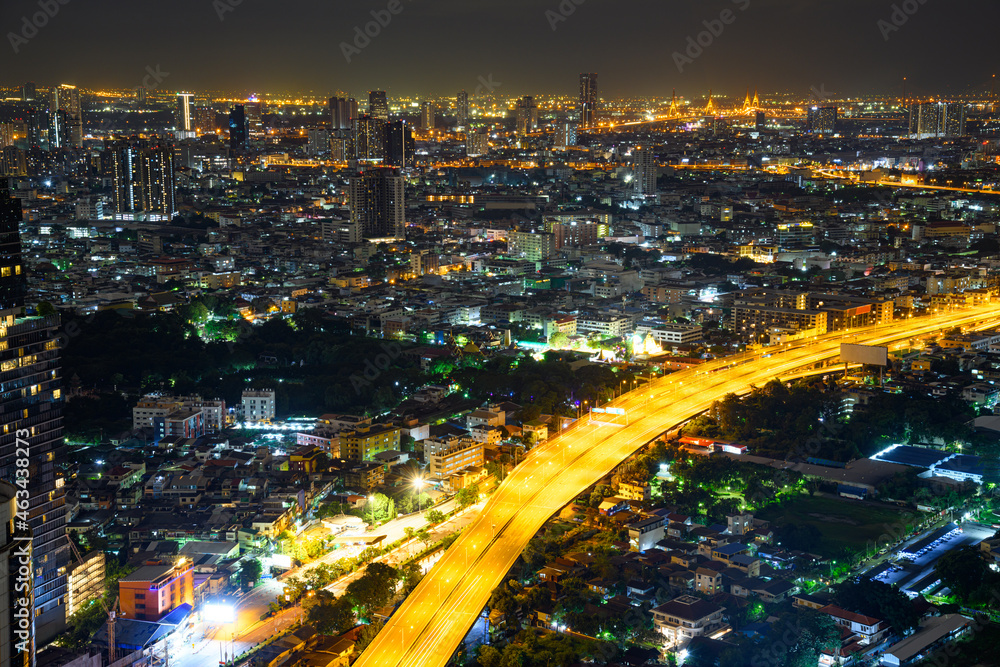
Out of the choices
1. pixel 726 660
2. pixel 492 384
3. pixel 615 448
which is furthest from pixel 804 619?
pixel 492 384

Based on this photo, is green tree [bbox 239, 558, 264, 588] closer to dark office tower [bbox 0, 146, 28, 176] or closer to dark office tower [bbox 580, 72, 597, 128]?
dark office tower [bbox 0, 146, 28, 176]

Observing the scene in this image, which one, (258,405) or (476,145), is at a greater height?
(476,145)

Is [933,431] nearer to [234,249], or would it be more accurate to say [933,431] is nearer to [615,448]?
[615,448]

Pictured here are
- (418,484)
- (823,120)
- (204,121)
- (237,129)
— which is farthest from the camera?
(823,120)

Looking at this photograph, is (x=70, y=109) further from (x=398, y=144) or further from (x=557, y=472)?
(x=557, y=472)

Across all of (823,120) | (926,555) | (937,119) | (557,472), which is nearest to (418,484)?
(557,472)

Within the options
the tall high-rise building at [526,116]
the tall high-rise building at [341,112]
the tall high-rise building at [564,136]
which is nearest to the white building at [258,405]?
the tall high-rise building at [564,136]

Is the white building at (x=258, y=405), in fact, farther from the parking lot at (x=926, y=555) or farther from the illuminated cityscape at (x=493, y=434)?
the parking lot at (x=926, y=555)
